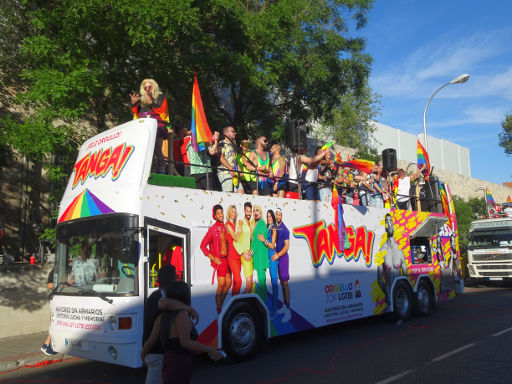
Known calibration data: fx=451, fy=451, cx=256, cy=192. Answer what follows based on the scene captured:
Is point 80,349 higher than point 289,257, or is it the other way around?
point 289,257

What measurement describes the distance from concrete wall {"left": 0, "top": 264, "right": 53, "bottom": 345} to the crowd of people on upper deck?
5.15 m

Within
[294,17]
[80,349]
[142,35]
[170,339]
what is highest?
[294,17]

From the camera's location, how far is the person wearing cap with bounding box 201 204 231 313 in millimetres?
6953

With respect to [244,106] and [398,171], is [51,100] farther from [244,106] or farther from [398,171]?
[398,171]

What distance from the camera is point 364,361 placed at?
7094 mm

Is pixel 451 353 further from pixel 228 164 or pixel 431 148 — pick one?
pixel 431 148

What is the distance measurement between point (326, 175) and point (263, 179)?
231 centimetres

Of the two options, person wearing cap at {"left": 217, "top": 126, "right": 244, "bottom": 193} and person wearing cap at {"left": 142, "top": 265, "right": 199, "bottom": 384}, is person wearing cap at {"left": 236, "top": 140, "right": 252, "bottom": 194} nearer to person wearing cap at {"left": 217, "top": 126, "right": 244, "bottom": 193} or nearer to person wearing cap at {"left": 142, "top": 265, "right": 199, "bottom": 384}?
person wearing cap at {"left": 217, "top": 126, "right": 244, "bottom": 193}

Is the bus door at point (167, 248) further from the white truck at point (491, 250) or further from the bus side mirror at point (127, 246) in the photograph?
the white truck at point (491, 250)

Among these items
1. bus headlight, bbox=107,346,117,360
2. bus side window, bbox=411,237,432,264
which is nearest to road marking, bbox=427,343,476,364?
bus side window, bbox=411,237,432,264

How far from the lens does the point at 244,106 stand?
51.5 ft

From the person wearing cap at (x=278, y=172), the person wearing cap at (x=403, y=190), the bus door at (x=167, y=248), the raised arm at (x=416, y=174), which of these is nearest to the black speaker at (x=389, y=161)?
the person wearing cap at (x=403, y=190)

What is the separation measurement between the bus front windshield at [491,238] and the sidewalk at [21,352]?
16856mm

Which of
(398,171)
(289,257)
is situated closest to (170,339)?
(289,257)
